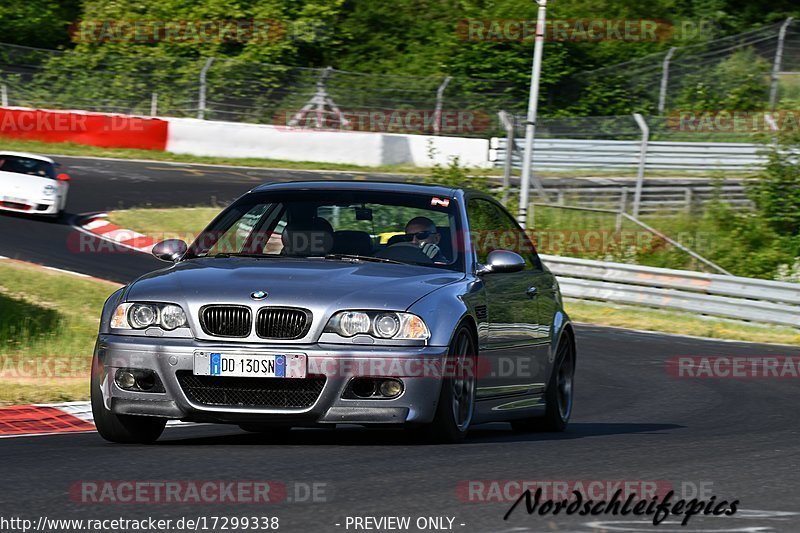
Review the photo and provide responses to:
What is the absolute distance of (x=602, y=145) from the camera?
29359mm

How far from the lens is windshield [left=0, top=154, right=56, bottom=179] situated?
968 inches

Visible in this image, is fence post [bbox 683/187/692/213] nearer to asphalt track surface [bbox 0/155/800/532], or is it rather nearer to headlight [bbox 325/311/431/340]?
asphalt track surface [bbox 0/155/800/532]

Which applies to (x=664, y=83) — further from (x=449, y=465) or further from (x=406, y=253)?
(x=449, y=465)

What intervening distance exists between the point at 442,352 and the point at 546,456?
75 centimetres

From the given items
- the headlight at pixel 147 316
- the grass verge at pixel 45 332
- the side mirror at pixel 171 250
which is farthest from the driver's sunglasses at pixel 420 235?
the grass verge at pixel 45 332

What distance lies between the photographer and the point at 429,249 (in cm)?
826

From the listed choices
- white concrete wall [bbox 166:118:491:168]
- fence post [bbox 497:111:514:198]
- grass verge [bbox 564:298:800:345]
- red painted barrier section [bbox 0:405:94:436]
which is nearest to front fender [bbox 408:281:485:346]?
red painted barrier section [bbox 0:405:94:436]

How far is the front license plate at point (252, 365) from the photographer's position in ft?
23.2

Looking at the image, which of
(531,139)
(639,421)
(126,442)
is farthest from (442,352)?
(531,139)

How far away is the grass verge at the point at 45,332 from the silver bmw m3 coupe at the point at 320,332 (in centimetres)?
303

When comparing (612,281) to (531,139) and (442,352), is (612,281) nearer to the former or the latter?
(531,139)

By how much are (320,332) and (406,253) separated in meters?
1.21

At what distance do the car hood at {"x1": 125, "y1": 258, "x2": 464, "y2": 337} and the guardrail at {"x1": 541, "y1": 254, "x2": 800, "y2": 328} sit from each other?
13.5m

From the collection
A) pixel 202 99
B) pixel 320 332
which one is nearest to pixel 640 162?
pixel 202 99
